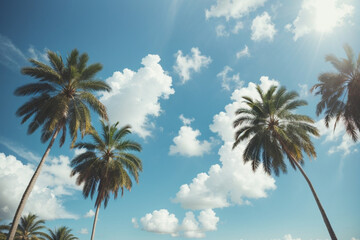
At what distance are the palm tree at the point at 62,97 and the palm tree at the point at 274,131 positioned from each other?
1435cm

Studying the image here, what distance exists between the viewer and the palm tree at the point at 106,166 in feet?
72.3

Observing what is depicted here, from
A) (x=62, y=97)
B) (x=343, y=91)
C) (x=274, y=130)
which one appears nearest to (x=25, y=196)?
(x=62, y=97)

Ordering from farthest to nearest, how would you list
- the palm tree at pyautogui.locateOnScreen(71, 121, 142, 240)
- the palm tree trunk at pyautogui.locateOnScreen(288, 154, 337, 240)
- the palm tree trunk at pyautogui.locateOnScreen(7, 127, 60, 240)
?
the palm tree at pyautogui.locateOnScreen(71, 121, 142, 240)
the palm tree trunk at pyautogui.locateOnScreen(288, 154, 337, 240)
the palm tree trunk at pyautogui.locateOnScreen(7, 127, 60, 240)

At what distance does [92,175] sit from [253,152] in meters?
17.6

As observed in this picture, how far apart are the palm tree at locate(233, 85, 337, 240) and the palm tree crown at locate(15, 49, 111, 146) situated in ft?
47.0

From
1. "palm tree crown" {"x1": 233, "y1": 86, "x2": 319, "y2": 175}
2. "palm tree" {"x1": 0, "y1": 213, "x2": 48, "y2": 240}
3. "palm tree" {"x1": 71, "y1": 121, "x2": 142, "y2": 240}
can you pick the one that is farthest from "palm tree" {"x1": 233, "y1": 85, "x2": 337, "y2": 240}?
"palm tree" {"x1": 0, "y1": 213, "x2": 48, "y2": 240}

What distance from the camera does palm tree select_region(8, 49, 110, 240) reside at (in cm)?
1585

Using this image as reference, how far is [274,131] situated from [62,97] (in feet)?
62.6

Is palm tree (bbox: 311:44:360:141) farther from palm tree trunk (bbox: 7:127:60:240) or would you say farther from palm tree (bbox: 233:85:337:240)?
palm tree trunk (bbox: 7:127:60:240)

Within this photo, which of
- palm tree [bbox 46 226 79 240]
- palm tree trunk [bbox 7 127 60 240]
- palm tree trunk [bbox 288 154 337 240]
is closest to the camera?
palm tree trunk [bbox 7 127 60 240]

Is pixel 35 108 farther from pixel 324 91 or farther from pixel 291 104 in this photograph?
pixel 324 91

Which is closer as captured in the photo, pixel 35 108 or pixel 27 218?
pixel 35 108

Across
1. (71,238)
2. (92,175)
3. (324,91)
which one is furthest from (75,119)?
(71,238)

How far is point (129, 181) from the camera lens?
23.0 m
